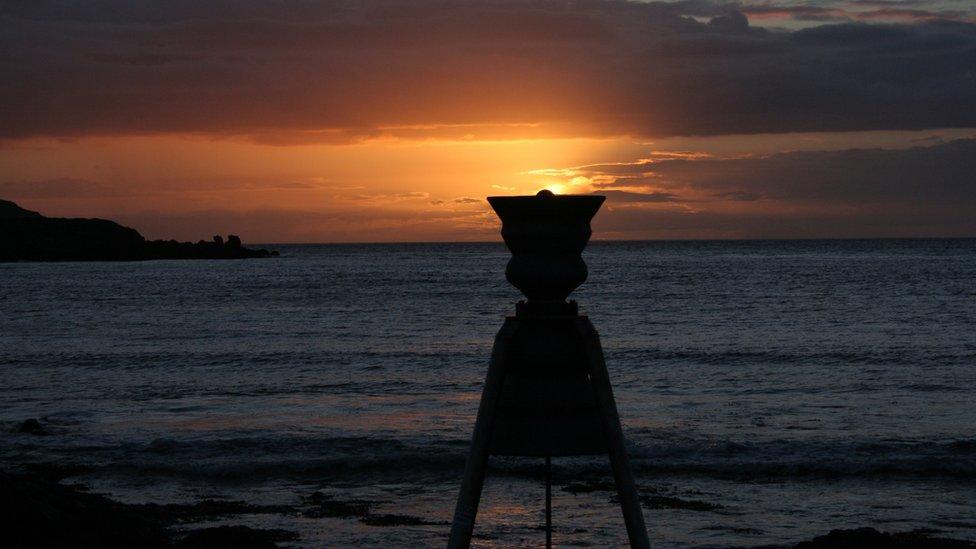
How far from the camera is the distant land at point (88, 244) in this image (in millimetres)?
152125

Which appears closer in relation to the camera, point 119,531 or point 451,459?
point 119,531

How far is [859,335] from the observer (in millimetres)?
36938

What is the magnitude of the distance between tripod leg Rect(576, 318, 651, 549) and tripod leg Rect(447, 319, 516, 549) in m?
0.28

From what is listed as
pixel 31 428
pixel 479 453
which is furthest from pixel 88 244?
pixel 479 453

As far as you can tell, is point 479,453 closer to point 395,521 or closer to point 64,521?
point 64,521

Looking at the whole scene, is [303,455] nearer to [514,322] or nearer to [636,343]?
[514,322]

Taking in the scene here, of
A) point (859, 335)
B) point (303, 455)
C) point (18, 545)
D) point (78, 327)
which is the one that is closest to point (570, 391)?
point (18, 545)

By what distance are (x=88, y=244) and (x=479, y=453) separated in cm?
16142

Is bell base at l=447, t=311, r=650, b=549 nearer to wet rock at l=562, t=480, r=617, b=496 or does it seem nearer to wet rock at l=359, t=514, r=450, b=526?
wet rock at l=359, t=514, r=450, b=526

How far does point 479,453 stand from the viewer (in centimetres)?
357

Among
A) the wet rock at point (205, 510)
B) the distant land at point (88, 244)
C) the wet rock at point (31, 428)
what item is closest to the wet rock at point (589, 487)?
the wet rock at point (205, 510)

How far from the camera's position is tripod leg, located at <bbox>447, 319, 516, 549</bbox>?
3553 mm

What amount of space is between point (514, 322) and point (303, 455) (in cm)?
1226

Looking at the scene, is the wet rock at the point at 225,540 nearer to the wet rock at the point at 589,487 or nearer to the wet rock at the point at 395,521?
the wet rock at the point at 395,521
